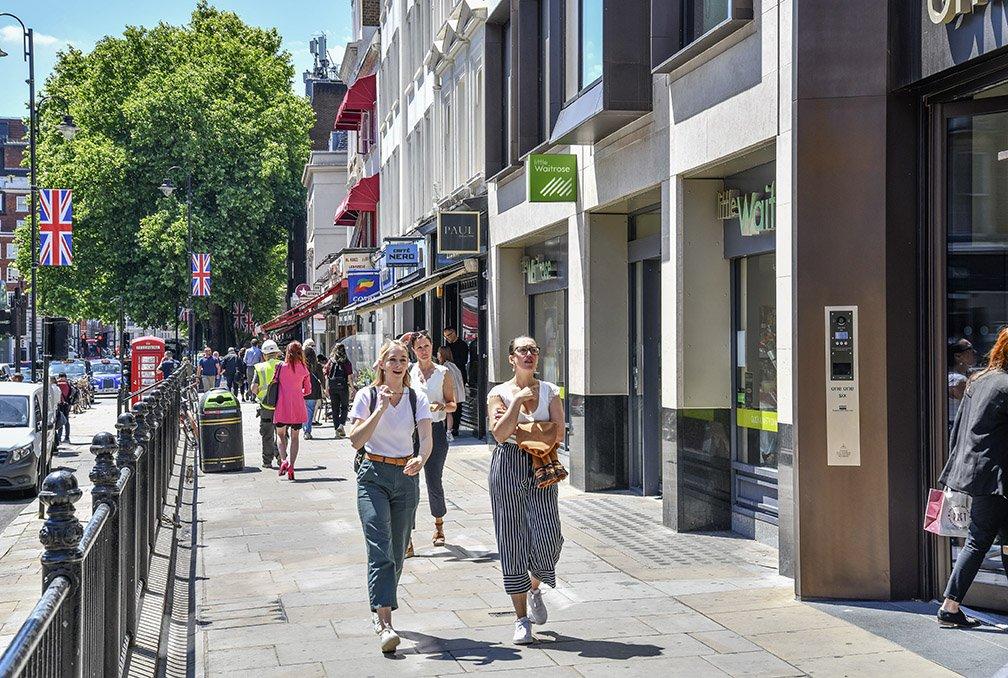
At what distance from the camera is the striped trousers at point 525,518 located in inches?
284

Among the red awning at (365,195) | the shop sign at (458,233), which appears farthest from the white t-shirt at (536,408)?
the red awning at (365,195)

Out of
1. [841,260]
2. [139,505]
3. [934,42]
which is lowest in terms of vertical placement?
[139,505]

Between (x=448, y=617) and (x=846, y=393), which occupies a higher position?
(x=846, y=393)

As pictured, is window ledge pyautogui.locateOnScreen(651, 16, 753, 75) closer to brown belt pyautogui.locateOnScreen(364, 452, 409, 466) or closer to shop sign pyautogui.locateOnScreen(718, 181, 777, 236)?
shop sign pyautogui.locateOnScreen(718, 181, 777, 236)

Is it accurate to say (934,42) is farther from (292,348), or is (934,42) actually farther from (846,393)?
(292,348)

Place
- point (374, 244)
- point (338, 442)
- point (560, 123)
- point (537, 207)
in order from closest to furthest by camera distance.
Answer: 1. point (560, 123)
2. point (537, 207)
3. point (338, 442)
4. point (374, 244)

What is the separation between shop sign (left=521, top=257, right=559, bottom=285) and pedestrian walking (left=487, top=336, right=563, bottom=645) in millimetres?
9743

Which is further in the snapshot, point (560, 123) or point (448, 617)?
point (560, 123)

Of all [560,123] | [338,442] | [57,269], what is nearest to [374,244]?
[57,269]

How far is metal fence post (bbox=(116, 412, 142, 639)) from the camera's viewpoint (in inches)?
259

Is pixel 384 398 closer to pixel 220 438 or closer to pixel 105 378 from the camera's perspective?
pixel 220 438

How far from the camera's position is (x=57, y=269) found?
46875 mm

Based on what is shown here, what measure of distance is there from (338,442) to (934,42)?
16918mm

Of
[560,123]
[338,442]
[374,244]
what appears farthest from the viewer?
[374,244]
